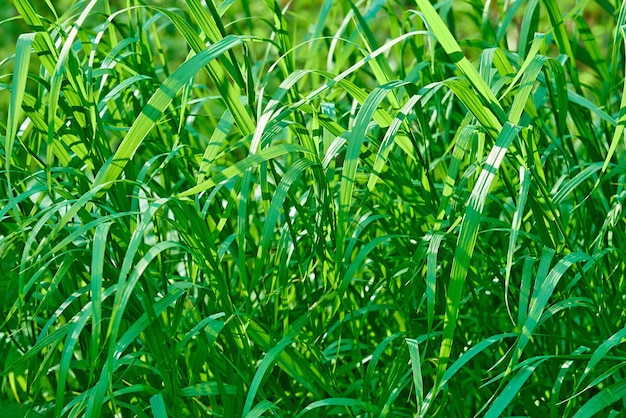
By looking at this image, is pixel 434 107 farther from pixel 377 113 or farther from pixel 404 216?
pixel 377 113

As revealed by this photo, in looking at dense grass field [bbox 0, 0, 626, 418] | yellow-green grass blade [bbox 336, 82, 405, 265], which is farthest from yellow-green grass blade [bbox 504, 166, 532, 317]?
yellow-green grass blade [bbox 336, 82, 405, 265]

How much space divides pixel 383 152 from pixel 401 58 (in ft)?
1.66

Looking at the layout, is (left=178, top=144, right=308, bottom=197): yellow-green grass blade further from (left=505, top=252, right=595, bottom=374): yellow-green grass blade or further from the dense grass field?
(left=505, top=252, right=595, bottom=374): yellow-green grass blade

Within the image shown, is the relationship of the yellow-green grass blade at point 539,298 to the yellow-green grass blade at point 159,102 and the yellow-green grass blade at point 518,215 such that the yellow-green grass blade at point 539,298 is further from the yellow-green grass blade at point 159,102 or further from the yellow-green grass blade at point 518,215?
the yellow-green grass blade at point 159,102

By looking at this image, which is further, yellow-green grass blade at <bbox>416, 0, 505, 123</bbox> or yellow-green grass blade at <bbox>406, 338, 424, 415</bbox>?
yellow-green grass blade at <bbox>416, 0, 505, 123</bbox>

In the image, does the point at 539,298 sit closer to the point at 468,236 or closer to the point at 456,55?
the point at 468,236

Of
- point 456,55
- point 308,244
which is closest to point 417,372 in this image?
point 456,55

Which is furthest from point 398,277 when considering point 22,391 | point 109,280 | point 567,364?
point 22,391

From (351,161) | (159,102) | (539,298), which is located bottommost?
(539,298)

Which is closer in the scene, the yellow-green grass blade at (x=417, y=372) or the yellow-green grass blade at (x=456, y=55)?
the yellow-green grass blade at (x=417, y=372)

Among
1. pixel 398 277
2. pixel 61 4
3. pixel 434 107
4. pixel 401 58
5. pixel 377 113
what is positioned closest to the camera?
pixel 377 113

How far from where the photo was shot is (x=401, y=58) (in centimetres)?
124

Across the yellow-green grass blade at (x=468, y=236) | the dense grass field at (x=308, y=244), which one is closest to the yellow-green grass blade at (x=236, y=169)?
the dense grass field at (x=308, y=244)

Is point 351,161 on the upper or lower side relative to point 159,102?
lower
